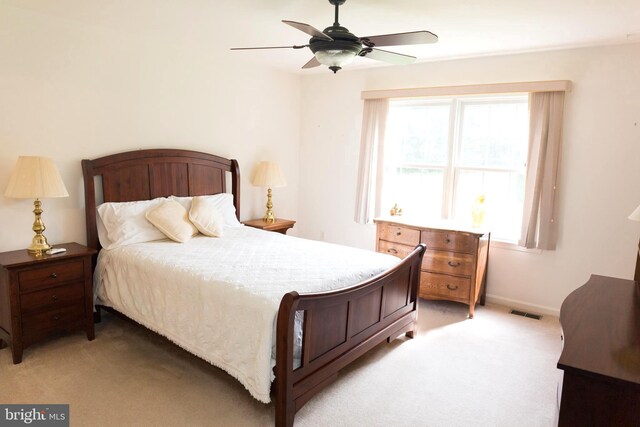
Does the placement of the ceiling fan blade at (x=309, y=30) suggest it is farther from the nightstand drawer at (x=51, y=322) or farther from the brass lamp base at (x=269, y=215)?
the brass lamp base at (x=269, y=215)

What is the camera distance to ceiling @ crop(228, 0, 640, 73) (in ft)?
8.92

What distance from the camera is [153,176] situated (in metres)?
3.87

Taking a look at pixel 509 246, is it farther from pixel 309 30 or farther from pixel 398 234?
pixel 309 30

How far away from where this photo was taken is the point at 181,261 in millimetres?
2939

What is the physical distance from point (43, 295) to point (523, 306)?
167 inches

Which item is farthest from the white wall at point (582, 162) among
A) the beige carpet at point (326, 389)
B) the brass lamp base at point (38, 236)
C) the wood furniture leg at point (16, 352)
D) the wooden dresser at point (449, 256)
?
the wood furniture leg at point (16, 352)

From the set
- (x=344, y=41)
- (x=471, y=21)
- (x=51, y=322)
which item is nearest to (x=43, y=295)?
(x=51, y=322)

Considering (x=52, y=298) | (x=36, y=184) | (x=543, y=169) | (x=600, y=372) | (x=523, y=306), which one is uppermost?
(x=543, y=169)

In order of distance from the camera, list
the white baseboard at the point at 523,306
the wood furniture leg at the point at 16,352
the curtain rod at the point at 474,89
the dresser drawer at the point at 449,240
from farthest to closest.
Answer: the white baseboard at the point at 523,306, the dresser drawer at the point at 449,240, the curtain rod at the point at 474,89, the wood furniture leg at the point at 16,352

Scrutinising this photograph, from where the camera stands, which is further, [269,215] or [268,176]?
[269,215]

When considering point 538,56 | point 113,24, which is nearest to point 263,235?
point 113,24

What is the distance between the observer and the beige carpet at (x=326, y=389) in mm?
2355

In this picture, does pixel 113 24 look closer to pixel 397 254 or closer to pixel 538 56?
pixel 397 254

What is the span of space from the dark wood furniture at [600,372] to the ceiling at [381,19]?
82.5 inches
